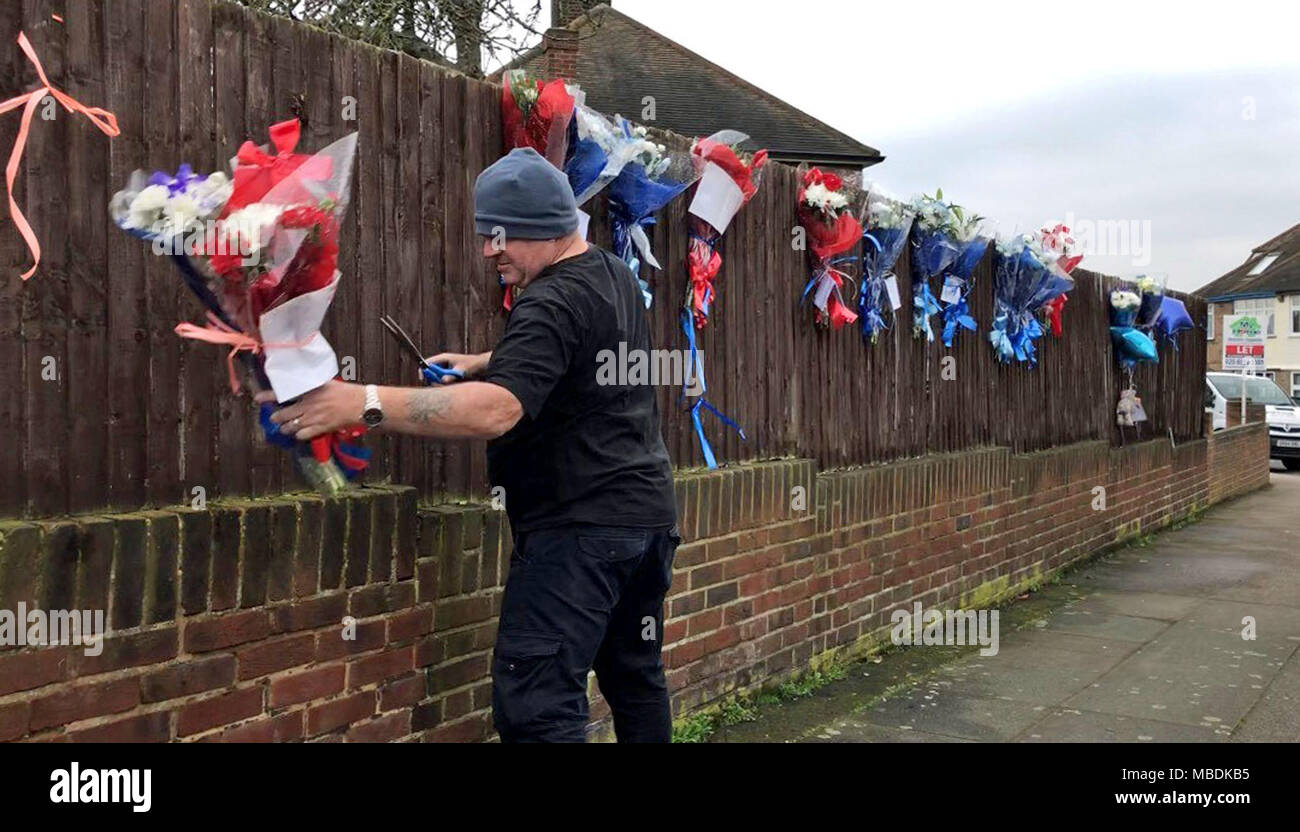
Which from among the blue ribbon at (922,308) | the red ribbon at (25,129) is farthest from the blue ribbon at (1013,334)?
the red ribbon at (25,129)

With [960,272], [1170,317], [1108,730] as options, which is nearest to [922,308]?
[960,272]

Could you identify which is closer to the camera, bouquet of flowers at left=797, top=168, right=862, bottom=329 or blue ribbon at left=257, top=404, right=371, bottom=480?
blue ribbon at left=257, top=404, right=371, bottom=480

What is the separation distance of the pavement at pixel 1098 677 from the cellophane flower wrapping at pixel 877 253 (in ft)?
5.89

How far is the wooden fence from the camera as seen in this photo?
2.76 meters

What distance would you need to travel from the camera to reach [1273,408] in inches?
909

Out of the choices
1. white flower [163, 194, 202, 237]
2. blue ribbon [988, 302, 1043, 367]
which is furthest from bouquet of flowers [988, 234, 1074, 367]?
white flower [163, 194, 202, 237]

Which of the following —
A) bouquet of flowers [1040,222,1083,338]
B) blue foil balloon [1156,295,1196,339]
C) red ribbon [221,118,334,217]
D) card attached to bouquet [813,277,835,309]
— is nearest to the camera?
red ribbon [221,118,334,217]

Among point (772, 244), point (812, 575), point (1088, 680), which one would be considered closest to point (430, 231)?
point (772, 244)

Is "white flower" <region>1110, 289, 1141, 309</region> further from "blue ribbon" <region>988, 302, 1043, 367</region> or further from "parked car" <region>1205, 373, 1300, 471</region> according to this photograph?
"parked car" <region>1205, 373, 1300, 471</region>

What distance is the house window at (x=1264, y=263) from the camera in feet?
170

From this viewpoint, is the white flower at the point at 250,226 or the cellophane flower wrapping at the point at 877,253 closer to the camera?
the white flower at the point at 250,226

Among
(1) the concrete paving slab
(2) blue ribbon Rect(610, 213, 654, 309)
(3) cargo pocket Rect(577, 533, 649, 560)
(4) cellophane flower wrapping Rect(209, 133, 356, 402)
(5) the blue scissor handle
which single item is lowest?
(1) the concrete paving slab

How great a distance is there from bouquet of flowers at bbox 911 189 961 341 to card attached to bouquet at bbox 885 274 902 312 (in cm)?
32

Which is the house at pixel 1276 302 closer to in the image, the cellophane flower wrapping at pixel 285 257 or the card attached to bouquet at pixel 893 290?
the card attached to bouquet at pixel 893 290
